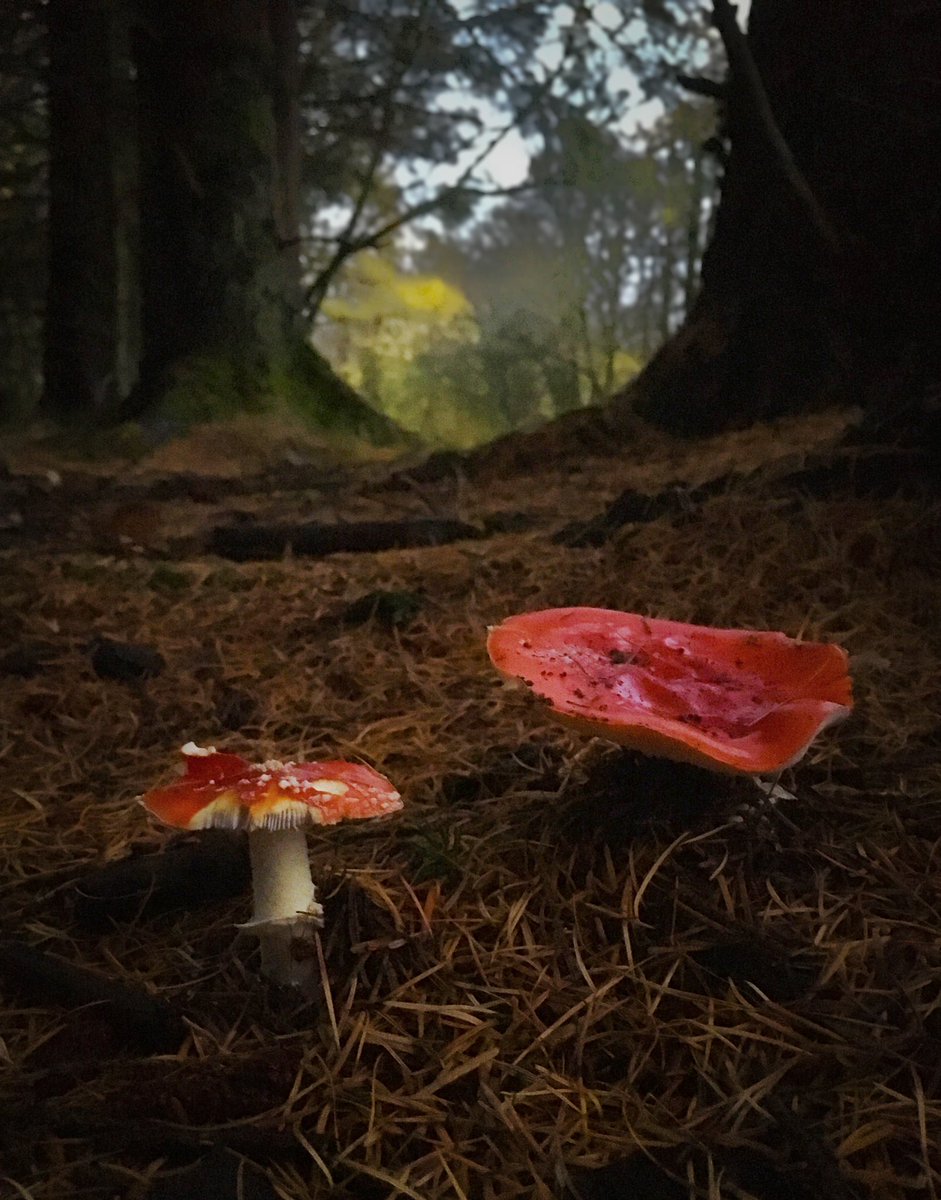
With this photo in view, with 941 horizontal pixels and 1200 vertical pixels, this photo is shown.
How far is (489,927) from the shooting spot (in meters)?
1.42

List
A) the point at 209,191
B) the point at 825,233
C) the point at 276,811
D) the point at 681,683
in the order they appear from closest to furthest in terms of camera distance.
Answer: the point at 276,811
the point at 681,683
the point at 825,233
the point at 209,191

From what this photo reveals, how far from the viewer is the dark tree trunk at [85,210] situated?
7289 millimetres

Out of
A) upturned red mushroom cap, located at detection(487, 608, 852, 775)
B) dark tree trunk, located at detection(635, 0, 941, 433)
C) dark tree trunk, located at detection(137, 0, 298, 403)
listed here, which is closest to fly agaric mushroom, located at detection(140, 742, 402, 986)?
upturned red mushroom cap, located at detection(487, 608, 852, 775)

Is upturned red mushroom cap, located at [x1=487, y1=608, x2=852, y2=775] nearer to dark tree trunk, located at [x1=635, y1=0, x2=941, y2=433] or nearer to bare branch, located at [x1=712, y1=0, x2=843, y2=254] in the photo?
dark tree trunk, located at [x1=635, y1=0, x2=941, y2=433]

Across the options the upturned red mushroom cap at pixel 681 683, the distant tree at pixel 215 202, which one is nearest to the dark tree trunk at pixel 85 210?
the distant tree at pixel 215 202

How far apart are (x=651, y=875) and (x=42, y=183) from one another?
1087cm

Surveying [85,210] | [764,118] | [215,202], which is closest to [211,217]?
[215,202]

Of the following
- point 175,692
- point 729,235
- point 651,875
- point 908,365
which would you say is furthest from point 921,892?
point 729,235

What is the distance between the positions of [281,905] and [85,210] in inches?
316

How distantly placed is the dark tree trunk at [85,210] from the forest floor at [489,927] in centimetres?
564

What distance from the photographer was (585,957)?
4.42 ft

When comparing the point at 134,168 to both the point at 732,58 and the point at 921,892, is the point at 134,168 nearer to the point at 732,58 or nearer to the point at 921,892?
the point at 732,58

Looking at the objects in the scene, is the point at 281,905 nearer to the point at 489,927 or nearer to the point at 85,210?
the point at 489,927

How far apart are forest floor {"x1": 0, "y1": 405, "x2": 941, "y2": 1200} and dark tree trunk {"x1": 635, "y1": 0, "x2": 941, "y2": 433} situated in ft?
2.48
